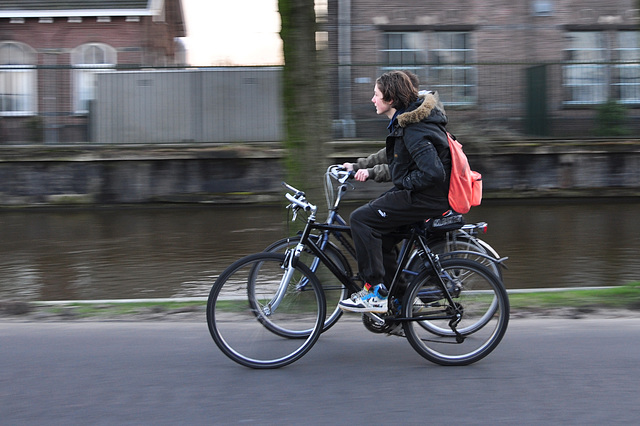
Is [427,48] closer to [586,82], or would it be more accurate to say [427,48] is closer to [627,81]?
[586,82]

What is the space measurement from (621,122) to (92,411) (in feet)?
42.4

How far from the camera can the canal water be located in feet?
24.3

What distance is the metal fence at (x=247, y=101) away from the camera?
13859 mm

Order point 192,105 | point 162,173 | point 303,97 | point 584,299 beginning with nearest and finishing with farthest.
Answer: point 303,97 < point 584,299 < point 162,173 < point 192,105

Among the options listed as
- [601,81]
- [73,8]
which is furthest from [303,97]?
[73,8]

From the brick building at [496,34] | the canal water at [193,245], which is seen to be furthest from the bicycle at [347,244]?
the brick building at [496,34]

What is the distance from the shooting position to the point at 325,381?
4.26 m

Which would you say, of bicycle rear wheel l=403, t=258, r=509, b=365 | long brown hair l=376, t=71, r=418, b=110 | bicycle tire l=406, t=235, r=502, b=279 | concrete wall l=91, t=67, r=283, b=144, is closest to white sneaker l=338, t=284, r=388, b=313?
bicycle rear wheel l=403, t=258, r=509, b=365

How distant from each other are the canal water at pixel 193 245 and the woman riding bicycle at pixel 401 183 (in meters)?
1.13

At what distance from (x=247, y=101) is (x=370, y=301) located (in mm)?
10241

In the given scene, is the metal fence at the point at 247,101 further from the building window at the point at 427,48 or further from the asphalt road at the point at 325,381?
the asphalt road at the point at 325,381

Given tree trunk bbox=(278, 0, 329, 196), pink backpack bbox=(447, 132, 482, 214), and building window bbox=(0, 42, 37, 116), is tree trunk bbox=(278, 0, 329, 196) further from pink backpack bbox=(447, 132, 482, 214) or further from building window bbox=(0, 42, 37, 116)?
building window bbox=(0, 42, 37, 116)

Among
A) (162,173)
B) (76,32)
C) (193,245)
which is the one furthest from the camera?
(76,32)

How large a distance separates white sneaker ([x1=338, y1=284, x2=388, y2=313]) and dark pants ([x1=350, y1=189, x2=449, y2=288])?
0.06 meters
